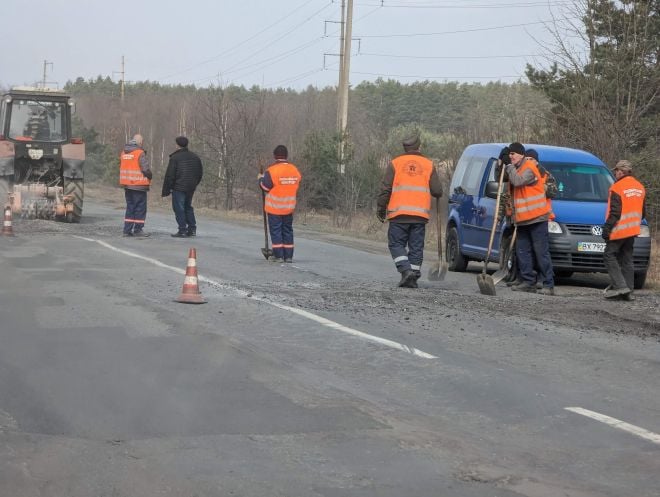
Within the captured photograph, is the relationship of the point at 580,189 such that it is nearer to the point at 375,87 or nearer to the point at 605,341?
the point at 605,341

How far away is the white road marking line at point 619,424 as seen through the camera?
6.41 m

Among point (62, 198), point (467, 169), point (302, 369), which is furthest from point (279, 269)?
point (62, 198)

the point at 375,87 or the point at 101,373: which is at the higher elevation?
the point at 375,87

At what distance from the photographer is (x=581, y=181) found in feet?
53.7

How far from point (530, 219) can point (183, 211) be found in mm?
9639

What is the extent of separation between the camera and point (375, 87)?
13488 cm

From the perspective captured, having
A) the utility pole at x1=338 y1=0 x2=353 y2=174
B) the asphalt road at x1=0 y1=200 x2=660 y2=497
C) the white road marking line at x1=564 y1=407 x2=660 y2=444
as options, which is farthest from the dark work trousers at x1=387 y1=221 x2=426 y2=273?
the utility pole at x1=338 y1=0 x2=353 y2=174

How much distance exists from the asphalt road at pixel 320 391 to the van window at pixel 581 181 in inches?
110

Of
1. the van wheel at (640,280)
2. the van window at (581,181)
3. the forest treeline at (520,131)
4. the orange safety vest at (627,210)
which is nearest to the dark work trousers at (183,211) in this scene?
the forest treeline at (520,131)

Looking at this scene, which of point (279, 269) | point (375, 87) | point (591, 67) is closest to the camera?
point (279, 269)

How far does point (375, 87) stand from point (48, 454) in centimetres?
13103

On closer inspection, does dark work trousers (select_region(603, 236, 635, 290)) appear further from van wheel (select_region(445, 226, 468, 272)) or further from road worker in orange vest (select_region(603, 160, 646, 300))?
van wheel (select_region(445, 226, 468, 272))

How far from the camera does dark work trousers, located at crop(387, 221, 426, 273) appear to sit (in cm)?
1366

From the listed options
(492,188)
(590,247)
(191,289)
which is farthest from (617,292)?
(191,289)
